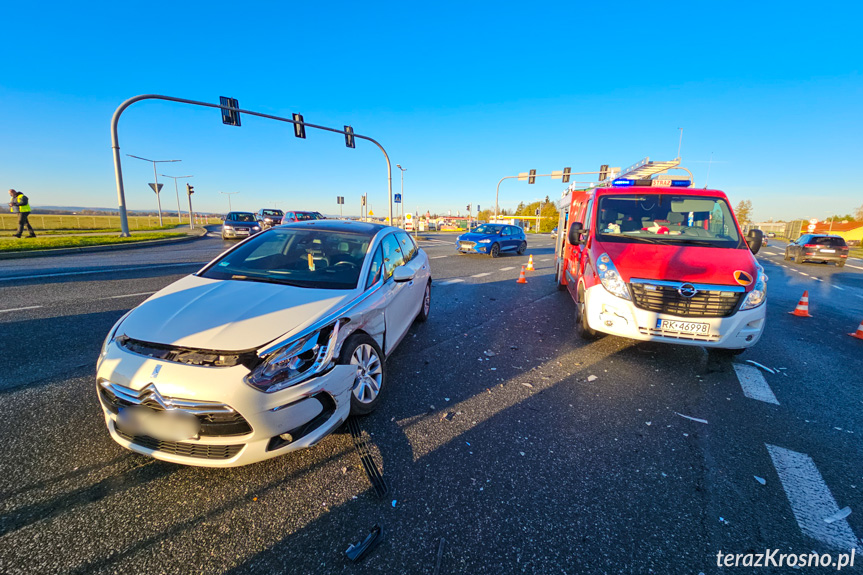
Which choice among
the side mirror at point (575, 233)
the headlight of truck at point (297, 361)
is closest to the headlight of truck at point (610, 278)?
the side mirror at point (575, 233)

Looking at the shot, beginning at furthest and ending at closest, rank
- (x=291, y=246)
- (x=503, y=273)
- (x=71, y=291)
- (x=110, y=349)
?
(x=503, y=273) → (x=71, y=291) → (x=291, y=246) → (x=110, y=349)

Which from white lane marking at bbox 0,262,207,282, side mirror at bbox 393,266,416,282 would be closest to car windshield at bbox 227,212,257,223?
white lane marking at bbox 0,262,207,282

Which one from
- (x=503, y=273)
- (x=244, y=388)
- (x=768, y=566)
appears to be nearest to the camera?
(x=768, y=566)

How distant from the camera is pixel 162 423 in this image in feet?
6.58

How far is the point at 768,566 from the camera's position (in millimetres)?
1773

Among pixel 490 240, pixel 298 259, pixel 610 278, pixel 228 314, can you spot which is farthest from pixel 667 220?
pixel 490 240

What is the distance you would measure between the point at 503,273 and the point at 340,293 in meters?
8.89

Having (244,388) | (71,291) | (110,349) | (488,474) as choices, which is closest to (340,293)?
(244,388)

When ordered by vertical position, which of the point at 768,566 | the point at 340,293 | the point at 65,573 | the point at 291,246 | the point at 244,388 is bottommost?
the point at 768,566

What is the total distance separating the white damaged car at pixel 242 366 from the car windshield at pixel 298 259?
0.10 ft

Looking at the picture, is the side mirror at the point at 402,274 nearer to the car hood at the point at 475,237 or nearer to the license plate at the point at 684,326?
the license plate at the point at 684,326

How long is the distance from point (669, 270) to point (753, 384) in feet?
4.69

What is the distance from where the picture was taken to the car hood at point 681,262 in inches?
151

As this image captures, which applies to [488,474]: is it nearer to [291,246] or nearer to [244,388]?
[244,388]
